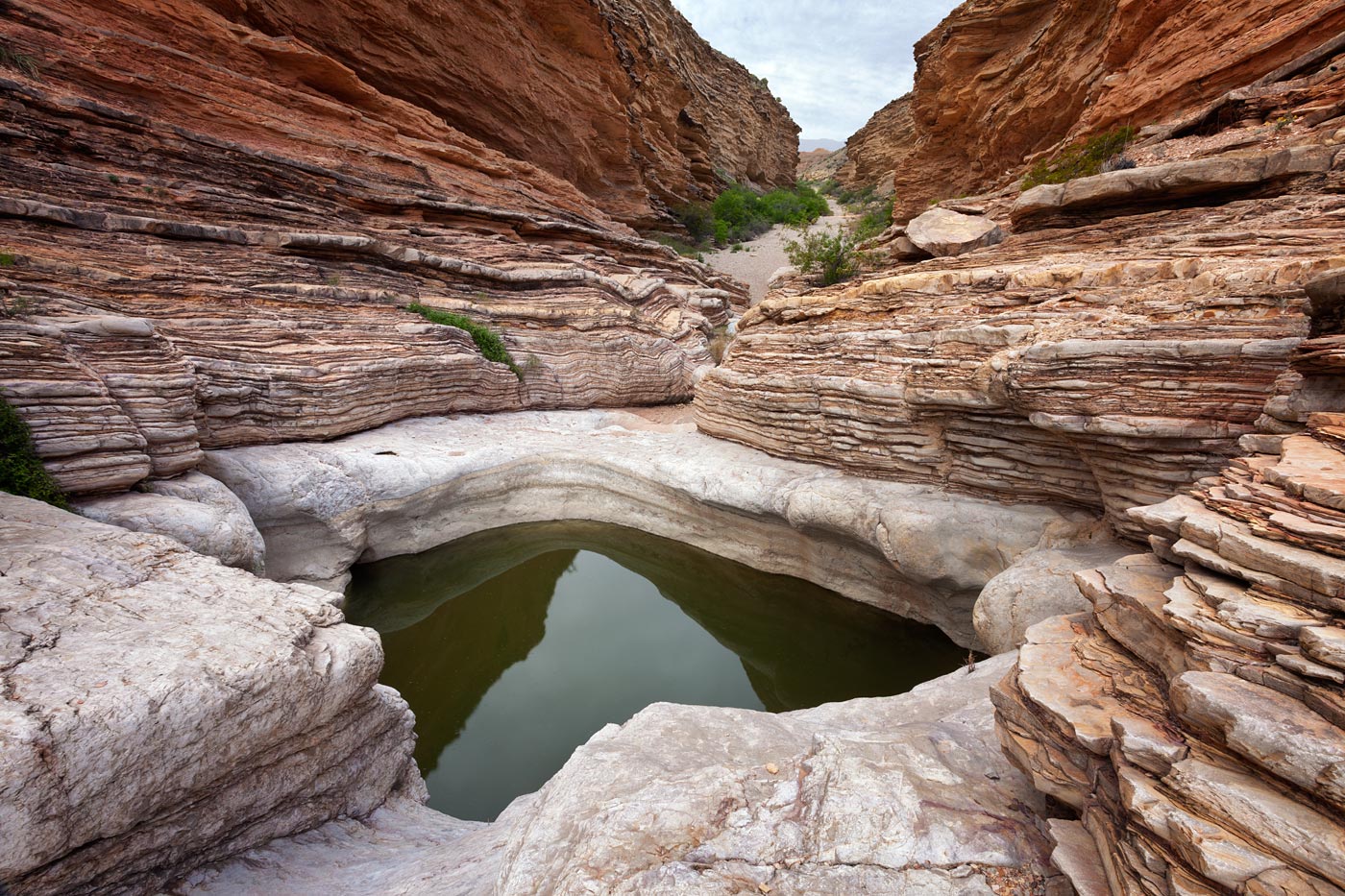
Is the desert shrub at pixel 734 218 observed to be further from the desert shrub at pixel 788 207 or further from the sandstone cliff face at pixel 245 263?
the sandstone cliff face at pixel 245 263

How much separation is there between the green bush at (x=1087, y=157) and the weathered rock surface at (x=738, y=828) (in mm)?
9432

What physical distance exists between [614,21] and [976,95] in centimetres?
1224

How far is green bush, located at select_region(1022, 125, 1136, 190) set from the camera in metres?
9.02

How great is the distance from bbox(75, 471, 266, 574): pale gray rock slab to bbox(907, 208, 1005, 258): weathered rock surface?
1064cm

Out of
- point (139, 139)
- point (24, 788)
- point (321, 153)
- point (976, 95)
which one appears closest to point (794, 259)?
point (976, 95)

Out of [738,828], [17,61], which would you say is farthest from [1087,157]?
[17,61]

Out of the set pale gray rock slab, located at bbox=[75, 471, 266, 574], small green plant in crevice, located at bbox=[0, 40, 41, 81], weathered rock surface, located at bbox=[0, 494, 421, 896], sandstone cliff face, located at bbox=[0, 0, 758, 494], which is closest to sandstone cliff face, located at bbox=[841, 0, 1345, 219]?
sandstone cliff face, located at bbox=[0, 0, 758, 494]

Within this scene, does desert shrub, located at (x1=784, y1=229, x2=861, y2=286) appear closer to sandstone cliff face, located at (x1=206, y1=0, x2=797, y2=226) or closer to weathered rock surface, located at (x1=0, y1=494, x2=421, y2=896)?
sandstone cliff face, located at (x1=206, y1=0, x2=797, y2=226)

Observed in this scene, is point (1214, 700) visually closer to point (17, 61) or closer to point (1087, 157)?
point (1087, 157)

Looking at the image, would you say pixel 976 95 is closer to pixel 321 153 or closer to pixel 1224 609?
pixel 321 153

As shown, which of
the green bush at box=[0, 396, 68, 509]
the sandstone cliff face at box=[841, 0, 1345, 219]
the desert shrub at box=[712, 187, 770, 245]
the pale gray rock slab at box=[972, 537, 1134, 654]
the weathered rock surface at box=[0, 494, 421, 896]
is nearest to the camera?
the weathered rock surface at box=[0, 494, 421, 896]

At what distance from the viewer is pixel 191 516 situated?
565cm

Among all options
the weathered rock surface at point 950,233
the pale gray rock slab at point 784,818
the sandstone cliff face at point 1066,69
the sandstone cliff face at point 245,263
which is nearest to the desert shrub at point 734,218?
the sandstone cliff face at point 1066,69

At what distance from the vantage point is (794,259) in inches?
593
